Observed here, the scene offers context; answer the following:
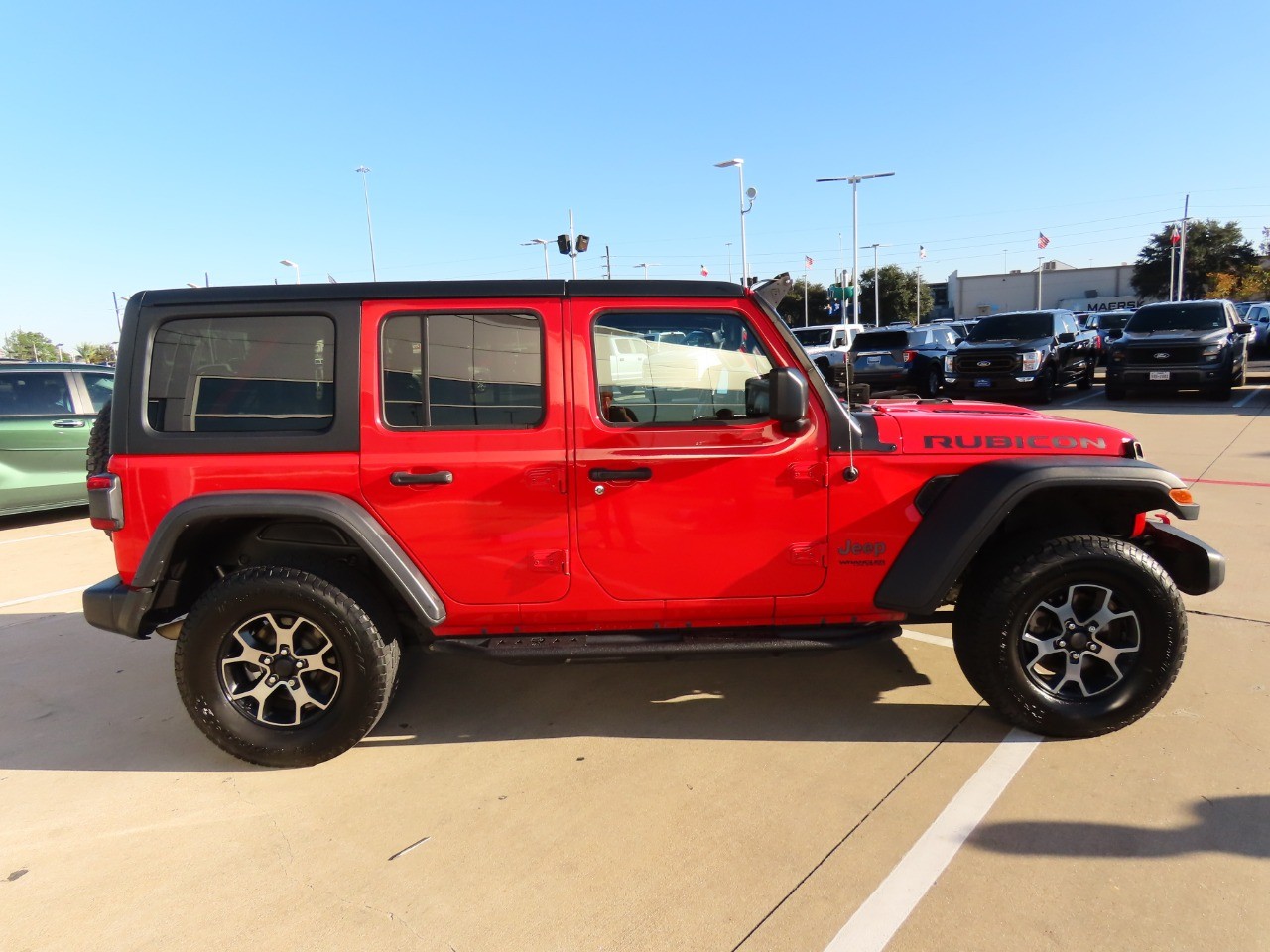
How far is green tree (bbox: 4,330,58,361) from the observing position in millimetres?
70438

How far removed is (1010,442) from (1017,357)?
1266 cm

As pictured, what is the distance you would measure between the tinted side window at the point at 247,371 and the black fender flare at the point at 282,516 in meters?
0.30

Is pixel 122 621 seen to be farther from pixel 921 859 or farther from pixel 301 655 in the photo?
pixel 921 859

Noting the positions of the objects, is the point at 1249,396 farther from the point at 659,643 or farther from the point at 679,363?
the point at 659,643

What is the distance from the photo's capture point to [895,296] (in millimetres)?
68812

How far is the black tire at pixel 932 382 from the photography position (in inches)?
651

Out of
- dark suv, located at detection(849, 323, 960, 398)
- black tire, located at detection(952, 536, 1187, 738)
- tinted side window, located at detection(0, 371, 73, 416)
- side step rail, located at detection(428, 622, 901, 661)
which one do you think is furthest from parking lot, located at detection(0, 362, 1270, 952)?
dark suv, located at detection(849, 323, 960, 398)

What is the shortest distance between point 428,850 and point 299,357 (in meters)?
1.90

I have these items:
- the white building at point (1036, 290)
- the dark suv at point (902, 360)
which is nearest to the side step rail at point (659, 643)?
the dark suv at point (902, 360)

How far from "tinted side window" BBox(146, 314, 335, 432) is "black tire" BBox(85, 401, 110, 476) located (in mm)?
334

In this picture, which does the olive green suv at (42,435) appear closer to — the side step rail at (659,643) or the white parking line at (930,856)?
the side step rail at (659,643)

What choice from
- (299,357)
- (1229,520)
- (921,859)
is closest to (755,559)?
(921,859)

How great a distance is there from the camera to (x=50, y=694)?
3.95 m

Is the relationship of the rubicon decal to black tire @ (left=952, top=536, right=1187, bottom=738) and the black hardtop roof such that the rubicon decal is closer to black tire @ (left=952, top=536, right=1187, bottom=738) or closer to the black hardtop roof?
black tire @ (left=952, top=536, right=1187, bottom=738)
